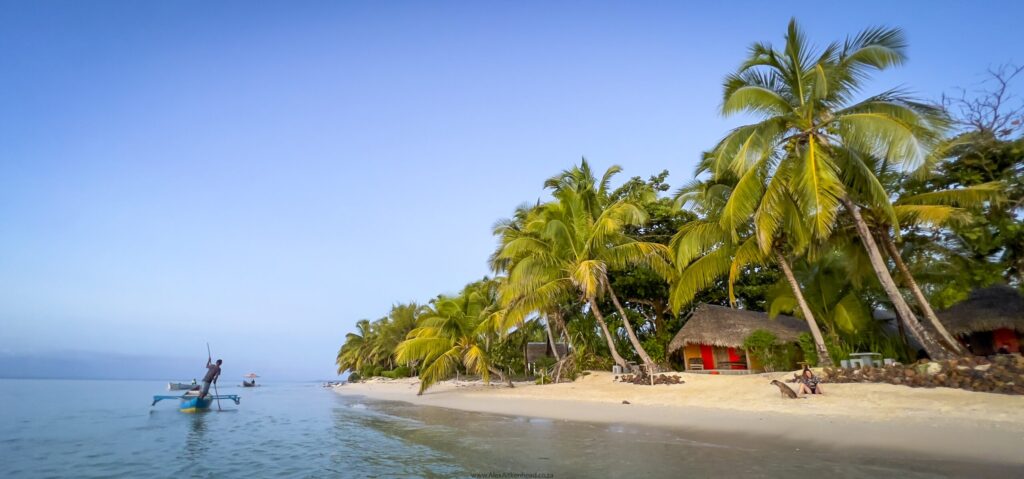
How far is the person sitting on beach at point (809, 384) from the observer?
10.4 m

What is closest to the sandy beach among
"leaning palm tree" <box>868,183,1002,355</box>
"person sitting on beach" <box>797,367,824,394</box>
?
"person sitting on beach" <box>797,367,824,394</box>

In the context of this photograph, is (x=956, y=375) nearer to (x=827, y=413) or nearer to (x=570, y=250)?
(x=827, y=413)

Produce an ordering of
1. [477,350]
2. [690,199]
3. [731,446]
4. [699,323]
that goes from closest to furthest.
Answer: [731,446], [690,199], [699,323], [477,350]

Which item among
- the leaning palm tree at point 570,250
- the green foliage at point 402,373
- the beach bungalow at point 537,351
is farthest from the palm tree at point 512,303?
the green foliage at point 402,373

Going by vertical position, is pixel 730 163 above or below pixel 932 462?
above

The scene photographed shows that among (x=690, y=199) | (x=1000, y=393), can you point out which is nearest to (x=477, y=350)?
(x=690, y=199)

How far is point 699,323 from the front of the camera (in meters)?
18.0

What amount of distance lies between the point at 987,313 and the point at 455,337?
63.8ft

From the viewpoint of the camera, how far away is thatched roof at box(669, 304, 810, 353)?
56.3ft

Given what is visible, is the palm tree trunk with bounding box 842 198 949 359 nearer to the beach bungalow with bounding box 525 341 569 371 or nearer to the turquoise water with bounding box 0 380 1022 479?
the turquoise water with bounding box 0 380 1022 479

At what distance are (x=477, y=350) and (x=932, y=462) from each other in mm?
17195

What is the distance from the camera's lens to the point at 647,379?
15.5 metres

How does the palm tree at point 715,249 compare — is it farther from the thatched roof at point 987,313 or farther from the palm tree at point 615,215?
the thatched roof at point 987,313

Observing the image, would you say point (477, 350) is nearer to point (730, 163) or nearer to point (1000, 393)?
point (730, 163)
